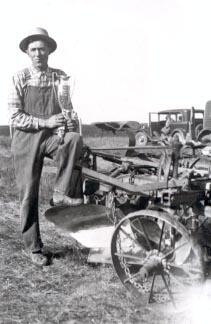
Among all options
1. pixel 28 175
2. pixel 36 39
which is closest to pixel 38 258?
pixel 28 175

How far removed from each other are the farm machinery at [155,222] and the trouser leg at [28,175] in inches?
8.8

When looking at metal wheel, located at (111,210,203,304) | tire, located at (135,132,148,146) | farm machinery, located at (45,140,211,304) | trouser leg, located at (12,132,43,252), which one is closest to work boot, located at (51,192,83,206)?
farm machinery, located at (45,140,211,304)

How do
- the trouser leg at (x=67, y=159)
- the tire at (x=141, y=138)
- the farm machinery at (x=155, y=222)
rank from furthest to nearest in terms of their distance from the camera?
1. the tire at (x=141, y=138)
2. the trouser leg at (x=67, y=159)
3. the farm machinery at (x=155, y=222)

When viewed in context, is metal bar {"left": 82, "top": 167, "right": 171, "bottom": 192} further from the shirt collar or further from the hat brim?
the hat brim

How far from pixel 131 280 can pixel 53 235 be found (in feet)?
7.55

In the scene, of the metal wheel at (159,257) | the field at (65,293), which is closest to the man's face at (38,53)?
the metal wheel at (159,257)

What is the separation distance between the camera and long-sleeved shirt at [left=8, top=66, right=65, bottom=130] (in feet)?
14.5

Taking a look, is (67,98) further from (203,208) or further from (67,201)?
(203,208)

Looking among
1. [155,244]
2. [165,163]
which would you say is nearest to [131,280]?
[155,244]

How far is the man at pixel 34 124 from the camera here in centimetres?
444

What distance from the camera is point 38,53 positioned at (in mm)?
4551

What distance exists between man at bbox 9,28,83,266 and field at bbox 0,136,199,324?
0.30 metres

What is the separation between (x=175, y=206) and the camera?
3.58 meters

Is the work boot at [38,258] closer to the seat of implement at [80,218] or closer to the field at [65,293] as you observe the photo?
the field at [65,293]
